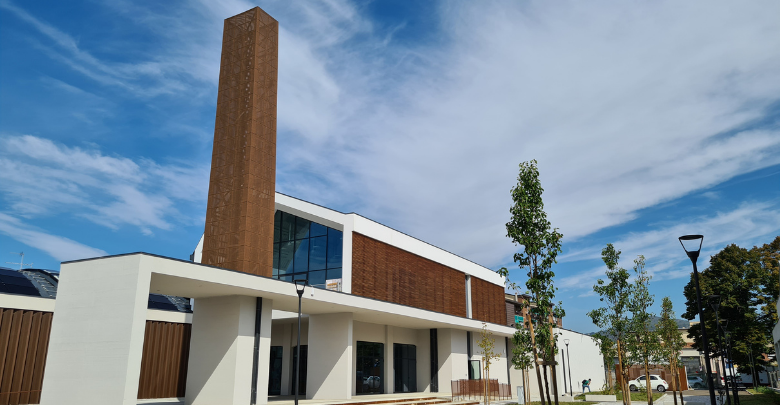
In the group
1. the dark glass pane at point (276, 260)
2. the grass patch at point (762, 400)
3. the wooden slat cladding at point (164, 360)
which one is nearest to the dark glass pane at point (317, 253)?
the dark glass pane at point (276, 260)

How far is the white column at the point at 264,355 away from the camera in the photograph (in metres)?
20.9

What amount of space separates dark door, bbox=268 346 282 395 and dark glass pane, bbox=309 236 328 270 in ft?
20.4

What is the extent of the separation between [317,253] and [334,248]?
1.10 meters

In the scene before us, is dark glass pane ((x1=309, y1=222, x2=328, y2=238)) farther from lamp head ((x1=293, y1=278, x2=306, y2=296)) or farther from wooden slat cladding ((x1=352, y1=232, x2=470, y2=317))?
lamp head ((x1=293, y1=278, x2=306, y2=296))

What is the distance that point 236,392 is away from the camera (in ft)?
65.4

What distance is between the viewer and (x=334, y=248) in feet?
94.0

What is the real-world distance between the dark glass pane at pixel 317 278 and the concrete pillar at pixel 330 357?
1.97m

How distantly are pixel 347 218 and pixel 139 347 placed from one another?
1445 centimetres

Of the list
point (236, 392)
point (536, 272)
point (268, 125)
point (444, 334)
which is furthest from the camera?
point (444, 334)

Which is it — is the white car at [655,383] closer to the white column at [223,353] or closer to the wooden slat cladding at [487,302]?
the wooden slat cladding at [487,302]

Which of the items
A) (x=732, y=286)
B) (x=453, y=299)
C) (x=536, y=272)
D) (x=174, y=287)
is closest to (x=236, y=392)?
(x=174, y=287)

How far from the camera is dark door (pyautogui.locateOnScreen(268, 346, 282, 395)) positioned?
102 feet

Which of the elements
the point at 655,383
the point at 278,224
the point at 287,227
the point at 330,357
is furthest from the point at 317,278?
the point at 655,383

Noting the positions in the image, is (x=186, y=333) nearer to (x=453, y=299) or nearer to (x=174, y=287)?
(x=174, y=287)
